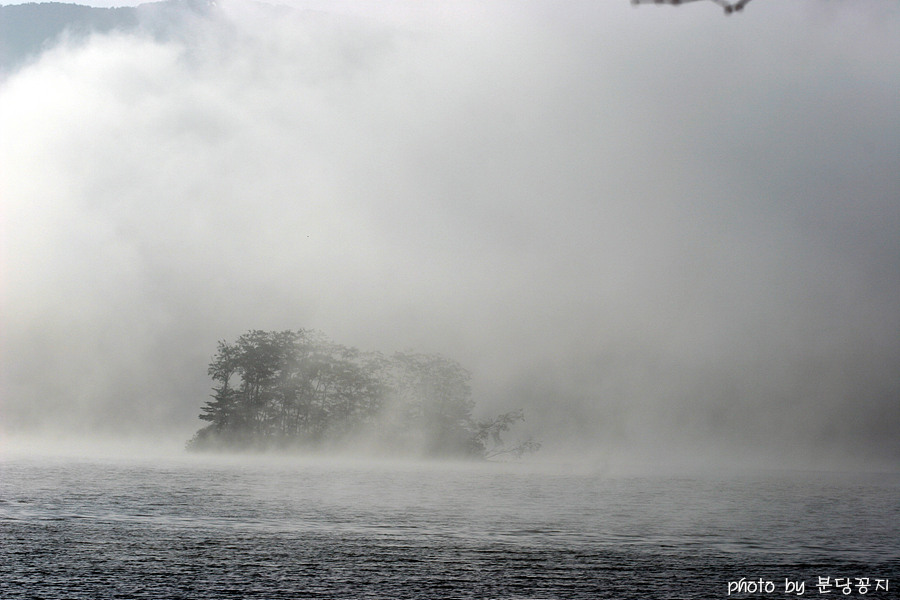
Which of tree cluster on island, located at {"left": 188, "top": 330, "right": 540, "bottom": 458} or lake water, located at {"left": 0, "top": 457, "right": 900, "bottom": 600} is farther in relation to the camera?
tree cluster on island, located at {"left": 188, "top": 330, "right": 540, "bottom": 458}

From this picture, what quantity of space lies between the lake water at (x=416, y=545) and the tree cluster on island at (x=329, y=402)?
93.7 metres

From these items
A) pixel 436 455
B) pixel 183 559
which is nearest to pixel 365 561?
pixel 183 559

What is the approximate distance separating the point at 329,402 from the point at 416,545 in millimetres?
130367

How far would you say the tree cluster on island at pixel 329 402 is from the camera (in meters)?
163

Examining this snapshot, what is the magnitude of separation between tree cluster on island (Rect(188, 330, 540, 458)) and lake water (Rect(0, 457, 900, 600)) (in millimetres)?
93742

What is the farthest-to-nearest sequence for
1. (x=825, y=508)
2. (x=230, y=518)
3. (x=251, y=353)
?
1. (x=251, y=353)
2. (x=825, y=508)
3. (x=230, y=518)

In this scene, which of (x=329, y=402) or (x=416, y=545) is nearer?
(x=416, y=545)

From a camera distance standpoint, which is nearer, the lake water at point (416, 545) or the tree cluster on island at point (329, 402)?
the lake water at point (416, 545)

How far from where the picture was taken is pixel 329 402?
166 m

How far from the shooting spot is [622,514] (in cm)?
5581

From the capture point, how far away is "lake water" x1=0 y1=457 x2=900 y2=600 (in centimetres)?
2839

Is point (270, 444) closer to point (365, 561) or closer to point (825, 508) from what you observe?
point (825, 508)

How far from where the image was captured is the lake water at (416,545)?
93.1 ft

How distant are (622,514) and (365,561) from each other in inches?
1034
